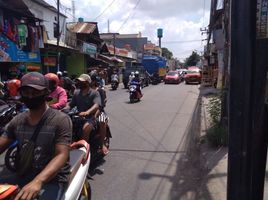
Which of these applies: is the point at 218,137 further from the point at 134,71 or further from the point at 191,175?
the point at 134,71

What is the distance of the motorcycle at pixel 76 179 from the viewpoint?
2.67 m

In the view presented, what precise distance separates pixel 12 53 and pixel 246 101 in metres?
20.2

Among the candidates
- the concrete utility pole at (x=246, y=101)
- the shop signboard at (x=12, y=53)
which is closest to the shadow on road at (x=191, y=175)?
the concrete utility pole at (x=246, y=101)

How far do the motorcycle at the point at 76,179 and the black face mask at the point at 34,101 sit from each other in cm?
70

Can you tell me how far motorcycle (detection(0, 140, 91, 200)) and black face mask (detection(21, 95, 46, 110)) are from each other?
70 cm

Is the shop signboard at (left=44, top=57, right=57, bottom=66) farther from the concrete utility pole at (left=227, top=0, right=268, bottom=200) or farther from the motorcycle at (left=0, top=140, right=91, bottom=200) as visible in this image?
the concrete utility pole at (left=227, top=0, right=268, bottom=200)

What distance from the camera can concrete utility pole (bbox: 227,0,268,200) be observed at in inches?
98.7

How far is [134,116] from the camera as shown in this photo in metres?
13.7

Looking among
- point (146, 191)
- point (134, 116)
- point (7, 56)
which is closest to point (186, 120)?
point (134, 116)

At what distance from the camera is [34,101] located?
10.6ft

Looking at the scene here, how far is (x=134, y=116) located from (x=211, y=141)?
594 centimetres

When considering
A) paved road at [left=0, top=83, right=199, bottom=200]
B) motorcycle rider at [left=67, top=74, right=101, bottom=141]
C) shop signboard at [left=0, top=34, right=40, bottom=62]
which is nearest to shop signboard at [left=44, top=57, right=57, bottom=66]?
shop signboard at [left=0, top=34, right=40, bottom=62]

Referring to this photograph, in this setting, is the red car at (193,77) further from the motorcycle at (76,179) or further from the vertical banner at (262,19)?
the vertical banner at (262,19)

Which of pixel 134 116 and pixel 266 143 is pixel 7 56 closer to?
pixel 134 116
